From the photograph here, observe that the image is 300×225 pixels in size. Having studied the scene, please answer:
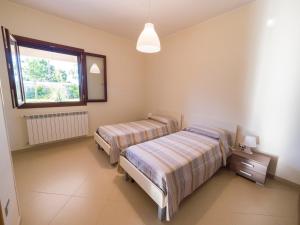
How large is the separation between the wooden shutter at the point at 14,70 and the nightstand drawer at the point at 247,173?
13.1ft

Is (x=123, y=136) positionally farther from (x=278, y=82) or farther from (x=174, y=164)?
(x=278, y=82)

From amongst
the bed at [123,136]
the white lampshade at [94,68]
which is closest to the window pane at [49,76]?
the white lampshade at [94,68]

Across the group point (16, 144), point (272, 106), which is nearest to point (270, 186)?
point (272, 106)

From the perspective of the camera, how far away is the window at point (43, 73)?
2.52m

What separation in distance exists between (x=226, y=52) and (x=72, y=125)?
11.9ft

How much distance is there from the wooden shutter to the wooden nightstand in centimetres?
398

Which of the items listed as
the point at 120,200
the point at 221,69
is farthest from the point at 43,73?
the point at 221,69

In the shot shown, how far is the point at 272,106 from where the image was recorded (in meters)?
2.12

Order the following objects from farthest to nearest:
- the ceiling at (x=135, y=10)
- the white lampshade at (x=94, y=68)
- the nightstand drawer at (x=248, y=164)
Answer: the white lampshade at (x=94, y=68), the ceiling at (x=135, y=10), the nightstand drawer at (x=248, y=164)

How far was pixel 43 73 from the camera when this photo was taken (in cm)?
310

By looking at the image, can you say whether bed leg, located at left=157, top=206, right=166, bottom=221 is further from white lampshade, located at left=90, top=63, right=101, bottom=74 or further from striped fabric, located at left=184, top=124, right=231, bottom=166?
white lampshade, located at left=90, top=63, right=101, bottom=74

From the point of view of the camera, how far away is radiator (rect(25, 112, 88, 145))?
2814 millimetres

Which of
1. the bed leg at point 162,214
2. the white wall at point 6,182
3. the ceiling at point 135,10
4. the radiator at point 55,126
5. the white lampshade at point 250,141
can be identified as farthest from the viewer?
the radiator at point 55,126

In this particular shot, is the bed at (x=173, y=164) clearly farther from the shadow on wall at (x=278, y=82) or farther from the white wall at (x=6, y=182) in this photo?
the white wall at (x=6, y=182)
